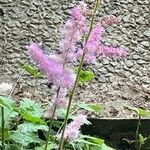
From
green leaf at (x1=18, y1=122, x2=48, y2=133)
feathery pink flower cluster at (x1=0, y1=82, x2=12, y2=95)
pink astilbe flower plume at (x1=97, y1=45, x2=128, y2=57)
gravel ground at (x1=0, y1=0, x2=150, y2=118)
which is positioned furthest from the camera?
gravel ground at (x1=0, y1=0, x2=150, y2=118)

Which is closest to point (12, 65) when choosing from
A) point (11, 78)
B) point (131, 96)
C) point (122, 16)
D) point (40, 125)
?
point (11, 78)

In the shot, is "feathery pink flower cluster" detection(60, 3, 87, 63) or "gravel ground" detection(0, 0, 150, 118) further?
"gravel ground" detection(0, 0, 150, 118)

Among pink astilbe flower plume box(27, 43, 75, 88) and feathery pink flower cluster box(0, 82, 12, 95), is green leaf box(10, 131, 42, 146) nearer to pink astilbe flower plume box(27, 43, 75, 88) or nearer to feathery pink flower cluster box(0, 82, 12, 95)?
pink astilbe flower plume box(27, 43, 75, 88)

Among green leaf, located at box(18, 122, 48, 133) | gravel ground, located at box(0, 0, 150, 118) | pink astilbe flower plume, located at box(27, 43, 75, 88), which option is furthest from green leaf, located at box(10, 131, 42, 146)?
gravel ground, located at box(0, 0, 150, 118)

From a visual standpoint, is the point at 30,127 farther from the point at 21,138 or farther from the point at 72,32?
the point at 72,32

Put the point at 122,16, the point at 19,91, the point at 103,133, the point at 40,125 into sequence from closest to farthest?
the point at 40,125 → the point at 103,133 → the point at 19,91 → the point at 122,16

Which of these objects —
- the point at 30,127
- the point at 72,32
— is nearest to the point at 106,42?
the point at 30,127

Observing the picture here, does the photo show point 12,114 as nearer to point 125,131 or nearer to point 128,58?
point 125,131
